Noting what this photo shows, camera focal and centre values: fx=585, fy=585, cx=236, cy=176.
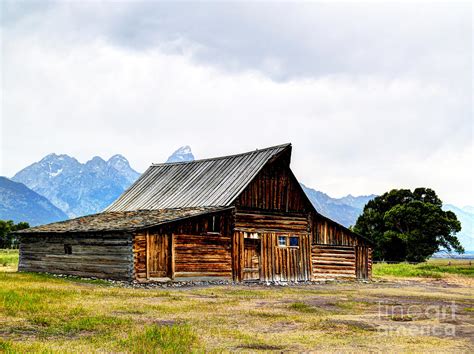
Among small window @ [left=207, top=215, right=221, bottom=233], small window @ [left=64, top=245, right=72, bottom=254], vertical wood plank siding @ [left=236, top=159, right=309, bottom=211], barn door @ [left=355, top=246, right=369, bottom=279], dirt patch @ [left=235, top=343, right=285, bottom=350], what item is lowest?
barn door @ [left=355, top=246, right=369, bottom=279]

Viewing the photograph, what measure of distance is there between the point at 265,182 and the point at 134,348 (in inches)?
1003

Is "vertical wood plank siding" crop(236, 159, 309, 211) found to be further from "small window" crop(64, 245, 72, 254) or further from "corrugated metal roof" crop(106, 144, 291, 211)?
"small window" crop(64, 245, 72, 254)

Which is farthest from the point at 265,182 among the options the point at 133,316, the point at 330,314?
the point at 133,316

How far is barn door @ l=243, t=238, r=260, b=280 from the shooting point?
3484 centimetres

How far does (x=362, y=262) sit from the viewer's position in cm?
4119

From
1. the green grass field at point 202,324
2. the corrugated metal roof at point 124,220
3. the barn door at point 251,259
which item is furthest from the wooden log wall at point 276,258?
the green grass field at point 202,324

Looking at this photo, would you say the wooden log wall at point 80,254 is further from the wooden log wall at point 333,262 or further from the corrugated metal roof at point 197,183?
the wooden log wall at point 333,262

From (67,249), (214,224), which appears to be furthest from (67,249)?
(214,224)

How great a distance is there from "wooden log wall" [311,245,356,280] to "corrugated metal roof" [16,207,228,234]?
344 inches


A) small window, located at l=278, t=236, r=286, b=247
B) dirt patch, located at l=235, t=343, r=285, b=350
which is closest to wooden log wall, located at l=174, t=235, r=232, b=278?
small window, located at l=278, t=236, r=286, b=247

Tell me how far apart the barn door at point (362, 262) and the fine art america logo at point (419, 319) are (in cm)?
1794

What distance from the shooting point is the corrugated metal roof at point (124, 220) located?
31250mm

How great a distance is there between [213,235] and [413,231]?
1584 inches

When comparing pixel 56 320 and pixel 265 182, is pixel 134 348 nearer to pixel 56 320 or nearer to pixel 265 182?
pixel 56 320
